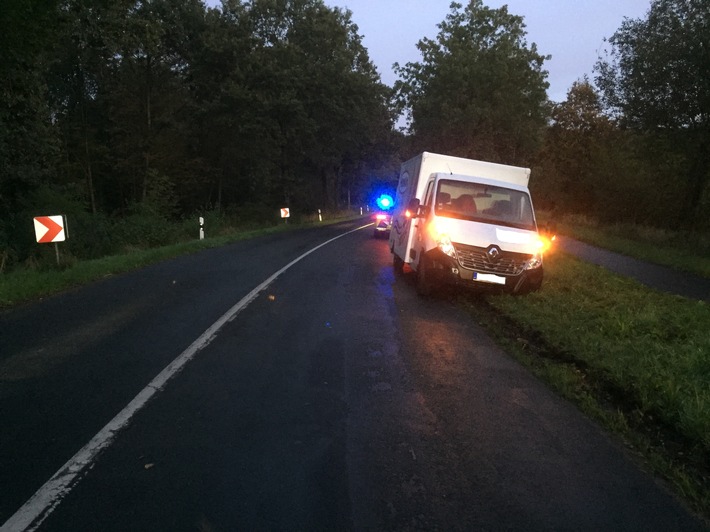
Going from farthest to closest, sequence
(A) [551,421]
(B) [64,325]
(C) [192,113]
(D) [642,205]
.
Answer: (C) [192,113] → (D) [642,205] → (B) [64,325] → (A) [551,421]

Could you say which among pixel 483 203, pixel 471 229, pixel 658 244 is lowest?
pixel 658 244

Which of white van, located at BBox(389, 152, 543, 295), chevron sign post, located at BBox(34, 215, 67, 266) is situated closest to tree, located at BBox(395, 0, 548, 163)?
white van, located at BBox(389, 152, 543, 295)

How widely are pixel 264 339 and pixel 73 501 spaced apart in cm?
369

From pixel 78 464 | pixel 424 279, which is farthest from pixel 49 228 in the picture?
pixel 78 464

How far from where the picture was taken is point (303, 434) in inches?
159

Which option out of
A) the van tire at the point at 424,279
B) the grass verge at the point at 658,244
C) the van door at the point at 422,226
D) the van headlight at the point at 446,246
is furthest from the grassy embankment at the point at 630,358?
the grass verge at the point at 658,244

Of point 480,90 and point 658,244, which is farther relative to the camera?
point 480,90

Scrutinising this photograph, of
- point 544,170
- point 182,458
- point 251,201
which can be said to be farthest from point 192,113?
point 182,458

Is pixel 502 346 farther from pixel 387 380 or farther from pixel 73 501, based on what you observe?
pixel 73 501

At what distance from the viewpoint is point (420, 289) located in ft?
32.7

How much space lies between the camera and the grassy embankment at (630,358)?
4152 mm

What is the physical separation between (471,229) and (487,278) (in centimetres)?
95

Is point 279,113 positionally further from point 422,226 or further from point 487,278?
point 487,278

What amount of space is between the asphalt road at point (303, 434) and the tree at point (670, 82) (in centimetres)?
1593
